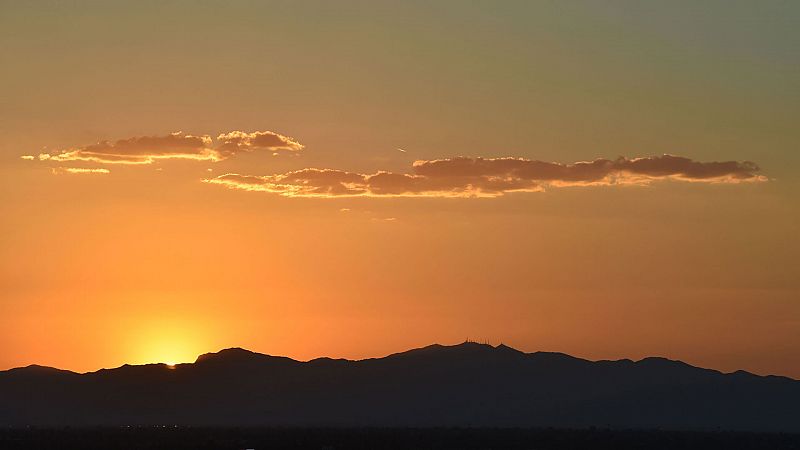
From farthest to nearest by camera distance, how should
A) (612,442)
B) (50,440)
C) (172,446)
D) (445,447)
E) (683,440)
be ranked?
(683,440), (612,442), (50,440), (445,447), (172,446)

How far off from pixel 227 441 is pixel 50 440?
2109 cm

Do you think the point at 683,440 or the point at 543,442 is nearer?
the point at 543,442

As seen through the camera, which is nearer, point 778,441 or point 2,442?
point 2,442

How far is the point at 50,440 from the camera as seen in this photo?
153 meters

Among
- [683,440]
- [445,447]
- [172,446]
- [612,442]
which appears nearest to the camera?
[172,446]

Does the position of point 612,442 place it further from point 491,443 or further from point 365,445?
point 365,445

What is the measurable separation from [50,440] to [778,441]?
325 ft

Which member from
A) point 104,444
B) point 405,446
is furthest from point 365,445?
point 104,444

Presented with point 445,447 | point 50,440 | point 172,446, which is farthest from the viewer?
point 50,440

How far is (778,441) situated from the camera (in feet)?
621

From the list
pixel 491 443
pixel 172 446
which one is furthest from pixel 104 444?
pixel 491 443

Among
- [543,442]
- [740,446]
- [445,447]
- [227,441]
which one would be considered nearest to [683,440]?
[740,446]

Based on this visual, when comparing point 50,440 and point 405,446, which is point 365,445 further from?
point 50,440

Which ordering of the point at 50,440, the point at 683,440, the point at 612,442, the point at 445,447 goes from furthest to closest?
the point at 683,440, the point at 612,442, the point at 50,440, the point at 445,447
